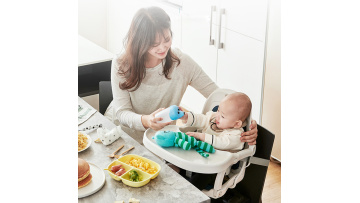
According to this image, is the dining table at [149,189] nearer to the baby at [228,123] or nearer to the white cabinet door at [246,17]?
the baby at [228,123]

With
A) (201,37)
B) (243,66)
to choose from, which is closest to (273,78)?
(243,66)

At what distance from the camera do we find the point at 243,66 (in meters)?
1.83

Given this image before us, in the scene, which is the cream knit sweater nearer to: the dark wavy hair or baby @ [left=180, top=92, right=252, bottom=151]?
the dark wavy hair

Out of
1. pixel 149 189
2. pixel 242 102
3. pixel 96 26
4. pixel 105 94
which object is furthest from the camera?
pixel 96 26

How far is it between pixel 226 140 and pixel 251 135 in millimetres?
81

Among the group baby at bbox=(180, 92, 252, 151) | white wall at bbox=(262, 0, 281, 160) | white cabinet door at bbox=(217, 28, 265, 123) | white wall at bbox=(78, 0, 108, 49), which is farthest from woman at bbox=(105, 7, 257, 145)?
white wall at bbox=(78, 0, 108, 49)

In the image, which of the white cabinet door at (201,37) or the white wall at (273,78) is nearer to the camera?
the white wall at (273,78)

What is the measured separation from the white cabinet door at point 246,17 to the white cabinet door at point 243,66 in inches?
1.1

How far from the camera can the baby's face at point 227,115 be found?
1.21m

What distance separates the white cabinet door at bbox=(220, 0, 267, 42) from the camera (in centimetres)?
181

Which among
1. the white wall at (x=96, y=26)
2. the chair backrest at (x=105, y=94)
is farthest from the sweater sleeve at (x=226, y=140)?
the white wall at (x=96, y=26)

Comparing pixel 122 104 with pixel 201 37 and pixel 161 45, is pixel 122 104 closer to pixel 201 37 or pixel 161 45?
pixel 161 45
